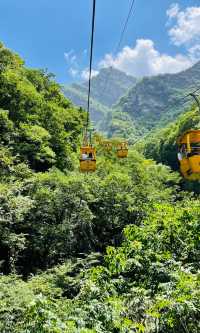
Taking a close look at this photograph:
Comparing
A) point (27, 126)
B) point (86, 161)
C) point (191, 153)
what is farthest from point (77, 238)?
point (191, 153)

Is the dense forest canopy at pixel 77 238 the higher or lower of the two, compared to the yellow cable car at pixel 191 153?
lower

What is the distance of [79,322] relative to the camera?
7328 mm

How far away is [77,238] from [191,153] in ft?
47.4

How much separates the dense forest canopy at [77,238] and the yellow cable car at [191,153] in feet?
9.74

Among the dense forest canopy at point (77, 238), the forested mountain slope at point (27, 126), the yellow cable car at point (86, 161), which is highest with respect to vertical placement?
the forested mountain slope at point (27, 126)

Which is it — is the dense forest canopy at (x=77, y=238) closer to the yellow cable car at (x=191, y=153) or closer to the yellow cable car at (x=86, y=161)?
the yellow cable car at (x=191, y=153)

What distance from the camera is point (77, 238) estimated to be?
2542 cm

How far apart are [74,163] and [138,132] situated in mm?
162471

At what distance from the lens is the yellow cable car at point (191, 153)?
41.4 feet

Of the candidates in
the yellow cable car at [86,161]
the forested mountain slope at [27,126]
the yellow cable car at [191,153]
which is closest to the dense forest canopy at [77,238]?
the forested mountain slope at [27,126]

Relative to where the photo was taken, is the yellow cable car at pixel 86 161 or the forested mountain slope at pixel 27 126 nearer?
the yellow cable car at pixel 86 161

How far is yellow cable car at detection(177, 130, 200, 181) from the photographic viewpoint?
1262 centimetres

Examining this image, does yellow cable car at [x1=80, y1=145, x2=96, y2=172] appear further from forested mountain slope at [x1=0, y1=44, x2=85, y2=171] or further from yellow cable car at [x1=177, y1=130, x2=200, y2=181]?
forested mountain slope at [x1=0, y1=44, x2=85, y2=171]

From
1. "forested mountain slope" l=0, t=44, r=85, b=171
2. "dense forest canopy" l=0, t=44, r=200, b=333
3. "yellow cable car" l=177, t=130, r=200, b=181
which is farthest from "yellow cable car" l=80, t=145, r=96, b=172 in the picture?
"forested mountain slope" l=0, t=44, r=85, b=171
